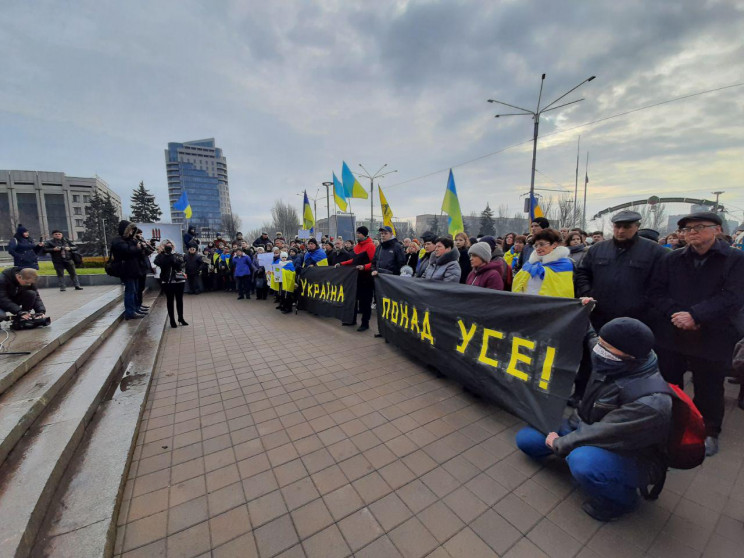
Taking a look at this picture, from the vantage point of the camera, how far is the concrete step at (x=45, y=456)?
1.70 m

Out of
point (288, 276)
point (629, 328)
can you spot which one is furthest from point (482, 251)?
point (288, 276)

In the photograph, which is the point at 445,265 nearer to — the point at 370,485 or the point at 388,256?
the point at 388,256

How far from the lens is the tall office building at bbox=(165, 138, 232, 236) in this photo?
303ft

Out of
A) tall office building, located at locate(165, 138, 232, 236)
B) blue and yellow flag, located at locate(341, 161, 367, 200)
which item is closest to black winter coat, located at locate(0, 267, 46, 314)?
blue and yellow flag, located at locate(341, 161, 367, 200)

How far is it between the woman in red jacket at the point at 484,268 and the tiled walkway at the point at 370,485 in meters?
1.34

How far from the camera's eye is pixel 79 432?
2.70 meters

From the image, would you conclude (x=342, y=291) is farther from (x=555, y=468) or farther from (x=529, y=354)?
(x=555, y=468)

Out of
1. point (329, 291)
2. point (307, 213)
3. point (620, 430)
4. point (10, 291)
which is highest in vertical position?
point (307, 213)

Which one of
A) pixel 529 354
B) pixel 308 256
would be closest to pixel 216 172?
pixel 308 256

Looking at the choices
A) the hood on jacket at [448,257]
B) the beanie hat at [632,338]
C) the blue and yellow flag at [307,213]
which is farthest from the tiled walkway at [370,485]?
the blue and yellow flag at [307,213]

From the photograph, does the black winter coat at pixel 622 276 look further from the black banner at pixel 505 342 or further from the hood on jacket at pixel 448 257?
the hood on jacket at pixel 448 257

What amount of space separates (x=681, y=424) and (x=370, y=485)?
2.00m

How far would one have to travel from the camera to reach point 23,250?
8.48 metres

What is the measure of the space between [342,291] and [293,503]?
468cm
